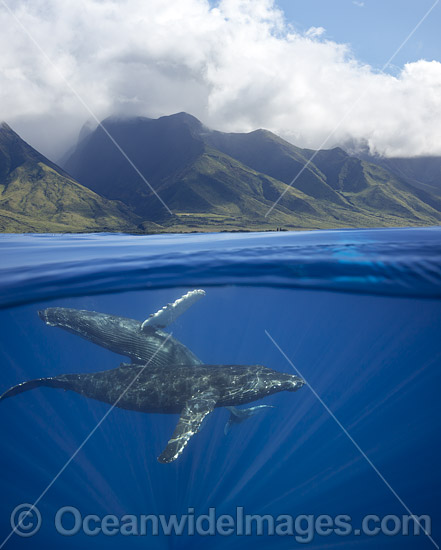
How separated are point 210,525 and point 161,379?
4.35 metres

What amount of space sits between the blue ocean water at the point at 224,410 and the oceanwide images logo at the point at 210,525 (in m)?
0.15

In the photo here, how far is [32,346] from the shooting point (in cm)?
1927

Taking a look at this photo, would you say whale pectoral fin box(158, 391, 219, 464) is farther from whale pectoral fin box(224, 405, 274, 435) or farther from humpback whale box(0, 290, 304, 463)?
whale pectoral fin box(224, 405, 274, 435)

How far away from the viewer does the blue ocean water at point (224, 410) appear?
11273 mm

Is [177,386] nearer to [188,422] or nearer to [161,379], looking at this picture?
[161,379]

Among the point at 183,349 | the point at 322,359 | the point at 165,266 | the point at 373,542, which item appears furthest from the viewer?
the point at 322,359

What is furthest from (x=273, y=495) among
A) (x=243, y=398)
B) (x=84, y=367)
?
(x=84, y=367)

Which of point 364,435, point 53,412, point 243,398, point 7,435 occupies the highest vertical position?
point 364,435

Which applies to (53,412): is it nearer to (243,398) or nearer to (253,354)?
(243,398)

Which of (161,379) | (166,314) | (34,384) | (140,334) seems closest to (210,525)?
(161,379)

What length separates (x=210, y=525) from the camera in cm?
996

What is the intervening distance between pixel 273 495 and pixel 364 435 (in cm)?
665

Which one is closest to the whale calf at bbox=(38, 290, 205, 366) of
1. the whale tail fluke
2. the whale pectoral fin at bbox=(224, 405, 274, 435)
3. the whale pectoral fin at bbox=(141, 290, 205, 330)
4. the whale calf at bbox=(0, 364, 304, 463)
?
the whale pectoral fin at bbox=(141, 290, 205, 330)

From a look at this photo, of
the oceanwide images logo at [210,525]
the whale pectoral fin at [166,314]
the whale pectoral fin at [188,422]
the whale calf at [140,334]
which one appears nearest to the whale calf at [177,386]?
the whale pectoral fin at [188,422]
